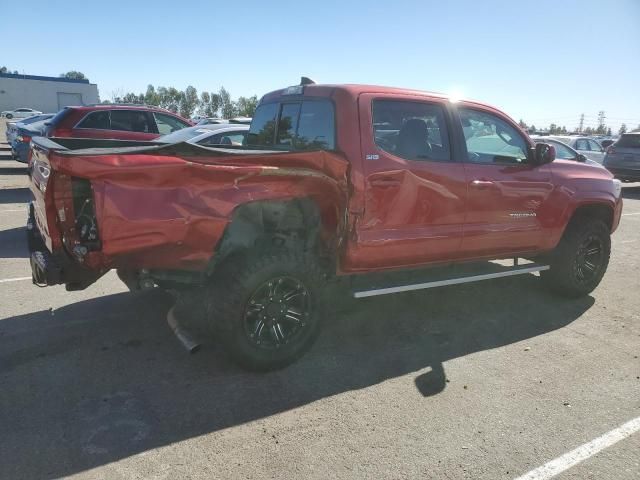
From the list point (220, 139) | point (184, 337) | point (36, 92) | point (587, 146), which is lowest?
point (184, 337)

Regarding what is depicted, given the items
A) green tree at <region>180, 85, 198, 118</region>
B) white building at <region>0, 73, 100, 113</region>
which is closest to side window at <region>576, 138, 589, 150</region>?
white building at <region>0, 73, 100, 113</region>

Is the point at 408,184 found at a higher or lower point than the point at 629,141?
lower

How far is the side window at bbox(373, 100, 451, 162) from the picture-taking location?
3898mm

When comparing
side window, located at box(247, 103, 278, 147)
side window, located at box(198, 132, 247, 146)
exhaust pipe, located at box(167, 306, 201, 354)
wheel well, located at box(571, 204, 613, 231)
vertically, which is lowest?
exhaust pipe, located at box(167, 306, 201, 354)

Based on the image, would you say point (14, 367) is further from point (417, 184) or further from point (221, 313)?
point (417, 184)

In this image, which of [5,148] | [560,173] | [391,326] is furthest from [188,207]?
[5,148]

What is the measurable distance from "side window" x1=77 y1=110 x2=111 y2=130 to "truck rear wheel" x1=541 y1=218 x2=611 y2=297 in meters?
9.00

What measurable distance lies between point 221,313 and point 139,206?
915 mm

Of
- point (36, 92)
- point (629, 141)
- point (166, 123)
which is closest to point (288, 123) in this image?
point (166, 123)

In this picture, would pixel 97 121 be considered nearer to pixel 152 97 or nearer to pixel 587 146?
pixel 587 146

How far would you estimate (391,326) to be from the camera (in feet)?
14.8

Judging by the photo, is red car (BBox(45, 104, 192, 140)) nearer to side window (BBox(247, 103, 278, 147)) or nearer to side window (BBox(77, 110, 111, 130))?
side window (BBox(77, 110, 111, 130))

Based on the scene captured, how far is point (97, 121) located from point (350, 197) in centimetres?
854

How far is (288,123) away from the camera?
14.5 feet
